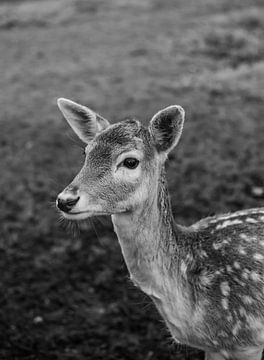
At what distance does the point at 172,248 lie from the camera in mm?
4355

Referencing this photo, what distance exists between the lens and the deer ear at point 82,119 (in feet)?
14.8

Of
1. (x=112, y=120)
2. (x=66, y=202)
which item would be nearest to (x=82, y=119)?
(x=66, y=202)

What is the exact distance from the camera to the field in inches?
240

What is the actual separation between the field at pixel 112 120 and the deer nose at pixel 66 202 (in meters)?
1.49

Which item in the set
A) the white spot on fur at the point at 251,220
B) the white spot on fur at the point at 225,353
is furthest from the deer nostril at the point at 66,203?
the white spot on fur at the point at 225,353

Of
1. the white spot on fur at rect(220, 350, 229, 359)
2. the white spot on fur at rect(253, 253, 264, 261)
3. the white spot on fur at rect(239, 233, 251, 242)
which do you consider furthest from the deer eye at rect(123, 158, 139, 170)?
the white spot on fur at rect(220, 350, 229, 359)

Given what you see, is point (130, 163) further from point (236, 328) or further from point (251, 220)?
point (236, 328)

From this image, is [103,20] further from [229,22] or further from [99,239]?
[99,239]

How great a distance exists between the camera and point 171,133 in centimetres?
419

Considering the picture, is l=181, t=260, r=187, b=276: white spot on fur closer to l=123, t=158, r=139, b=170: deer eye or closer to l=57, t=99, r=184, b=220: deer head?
l=57, t=99, r=184, b=220: deer head

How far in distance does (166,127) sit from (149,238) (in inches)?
32.9

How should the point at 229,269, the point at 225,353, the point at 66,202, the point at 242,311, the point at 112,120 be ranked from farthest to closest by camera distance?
1. the point at 112,120
2. the point at 225,353
3. the point at 229,269
4. the point at 242,311
5. the point at 66,202

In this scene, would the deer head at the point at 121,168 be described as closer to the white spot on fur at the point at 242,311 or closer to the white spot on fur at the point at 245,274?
the white spot on fur at the point at 245,274

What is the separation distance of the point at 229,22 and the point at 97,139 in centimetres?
1089
